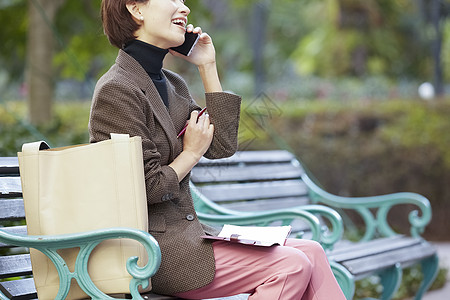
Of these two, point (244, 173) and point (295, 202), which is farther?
point (295, 202)

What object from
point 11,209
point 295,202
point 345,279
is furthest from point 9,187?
point 295,202

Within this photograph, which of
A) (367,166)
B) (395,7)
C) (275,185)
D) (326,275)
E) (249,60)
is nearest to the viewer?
(326,275)

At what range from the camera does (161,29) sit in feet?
8.80

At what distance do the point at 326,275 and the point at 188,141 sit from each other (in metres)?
0.72

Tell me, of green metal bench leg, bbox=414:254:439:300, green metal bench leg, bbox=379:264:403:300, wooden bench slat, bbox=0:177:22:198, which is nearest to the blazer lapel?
wooden bench slat, bbox=0:177:22:198

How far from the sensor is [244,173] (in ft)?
15.4

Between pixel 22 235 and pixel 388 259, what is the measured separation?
2.32m

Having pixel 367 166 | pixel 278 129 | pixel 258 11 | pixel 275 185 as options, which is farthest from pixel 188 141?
pixel 258 11

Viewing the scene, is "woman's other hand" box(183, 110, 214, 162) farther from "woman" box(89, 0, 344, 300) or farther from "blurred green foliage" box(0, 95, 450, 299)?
"blurred green foliage" box(0, 95, 450, 299)

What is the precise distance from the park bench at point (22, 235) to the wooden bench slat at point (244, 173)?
27.5 inches

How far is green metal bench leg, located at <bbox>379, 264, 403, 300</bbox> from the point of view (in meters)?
4.24

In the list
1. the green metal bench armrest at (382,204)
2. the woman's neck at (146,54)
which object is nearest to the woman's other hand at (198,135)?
the woman's neck at (146,54)

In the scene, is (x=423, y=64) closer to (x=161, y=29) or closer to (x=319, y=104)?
(x=319, y=104)

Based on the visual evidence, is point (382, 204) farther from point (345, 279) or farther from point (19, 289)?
point (19, 289)
